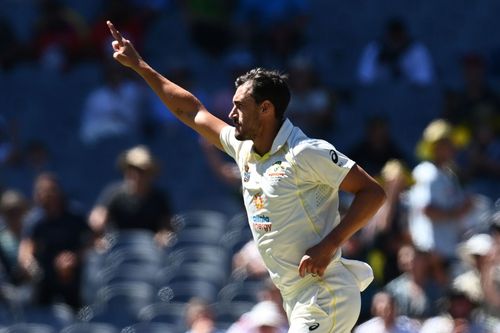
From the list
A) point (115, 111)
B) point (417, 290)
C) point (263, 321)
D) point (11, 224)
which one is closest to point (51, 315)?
point (11, 224)

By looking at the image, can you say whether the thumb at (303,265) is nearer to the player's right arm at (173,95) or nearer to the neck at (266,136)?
the neck at (266,136)

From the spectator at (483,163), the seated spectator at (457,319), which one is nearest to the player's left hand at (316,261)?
the seated spectator at (457,319)

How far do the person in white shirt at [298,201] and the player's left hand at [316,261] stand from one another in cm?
2

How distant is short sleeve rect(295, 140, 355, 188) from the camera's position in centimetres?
693

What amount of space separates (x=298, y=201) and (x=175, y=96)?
103 cm

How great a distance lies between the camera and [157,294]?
1195 centimetres

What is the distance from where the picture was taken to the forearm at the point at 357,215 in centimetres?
691

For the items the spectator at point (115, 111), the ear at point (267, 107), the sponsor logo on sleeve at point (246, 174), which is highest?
the spectator at point (115, 111)

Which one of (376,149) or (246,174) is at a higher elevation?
(376,149)

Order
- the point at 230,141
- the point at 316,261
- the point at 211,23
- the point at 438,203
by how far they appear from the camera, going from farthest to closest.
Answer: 1. the point at 211,23
2. the point at 438,203
3. the point at 230,141
4. the point at 316,261

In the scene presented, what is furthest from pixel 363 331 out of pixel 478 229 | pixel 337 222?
pixel 337 222

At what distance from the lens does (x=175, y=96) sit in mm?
7688

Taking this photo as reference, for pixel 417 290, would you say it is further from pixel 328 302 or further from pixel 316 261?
pixel 316 261

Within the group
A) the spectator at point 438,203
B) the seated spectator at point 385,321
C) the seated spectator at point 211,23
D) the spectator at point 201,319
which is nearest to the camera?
the seated spectator at point 385,321
